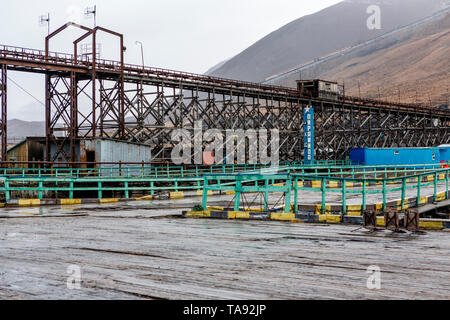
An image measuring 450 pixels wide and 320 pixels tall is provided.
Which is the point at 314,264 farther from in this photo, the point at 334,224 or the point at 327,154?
the point at 327,154

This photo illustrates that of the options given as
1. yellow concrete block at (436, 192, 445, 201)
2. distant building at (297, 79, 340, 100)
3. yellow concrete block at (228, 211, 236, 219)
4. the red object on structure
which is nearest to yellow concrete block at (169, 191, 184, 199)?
yellow concrete block at (228, 211, 236, 219)

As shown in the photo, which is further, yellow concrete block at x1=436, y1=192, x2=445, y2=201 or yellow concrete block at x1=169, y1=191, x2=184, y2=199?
yellow concrete block at x1=169, y1=191, x2=184, y2=199

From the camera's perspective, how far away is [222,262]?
6320 millimetres

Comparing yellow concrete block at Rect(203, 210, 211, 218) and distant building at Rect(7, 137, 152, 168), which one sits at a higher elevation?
distant building at Rect(7, 137, 152, 168)

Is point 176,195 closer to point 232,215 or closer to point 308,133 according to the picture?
point 232,215

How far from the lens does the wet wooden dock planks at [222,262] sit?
15.7 feet

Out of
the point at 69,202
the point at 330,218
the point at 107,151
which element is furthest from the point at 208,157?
the point at 330,218

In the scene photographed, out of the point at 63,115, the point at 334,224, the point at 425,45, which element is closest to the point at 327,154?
the point at 63,115

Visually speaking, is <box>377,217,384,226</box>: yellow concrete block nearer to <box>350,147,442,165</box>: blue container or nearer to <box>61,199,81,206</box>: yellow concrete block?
<box>61,199,81,206</box>: yellow concrete block

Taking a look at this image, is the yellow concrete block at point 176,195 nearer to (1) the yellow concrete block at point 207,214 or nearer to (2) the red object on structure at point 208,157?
(1) the yellow concrete block at point 207,214

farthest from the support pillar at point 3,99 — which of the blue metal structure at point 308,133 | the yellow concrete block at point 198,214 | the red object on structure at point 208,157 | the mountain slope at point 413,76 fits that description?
the mountain slope at point 413,76

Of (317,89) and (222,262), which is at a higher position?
(317,89)

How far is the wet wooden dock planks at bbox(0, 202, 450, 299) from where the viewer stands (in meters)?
4.80

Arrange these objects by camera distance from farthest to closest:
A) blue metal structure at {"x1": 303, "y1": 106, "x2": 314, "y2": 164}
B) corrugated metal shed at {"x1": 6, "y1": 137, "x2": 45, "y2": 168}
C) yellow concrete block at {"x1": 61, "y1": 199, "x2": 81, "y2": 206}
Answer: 1. blue metal structure at {"x1": 303, "y1": 106, "x2": 314, "y2": 164}
2. corrugated metal shed at {"x1": 6, "y1": 137, "x2": 45, "y2": 168}
3. yellow concrete block at {"x1": 61, "y1": 199, "x2": 81, "y2": 206}
